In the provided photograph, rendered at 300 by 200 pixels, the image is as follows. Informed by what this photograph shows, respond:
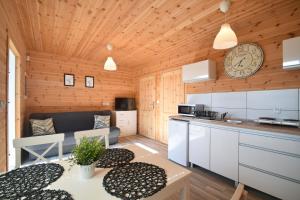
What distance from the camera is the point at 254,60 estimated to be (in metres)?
2.44

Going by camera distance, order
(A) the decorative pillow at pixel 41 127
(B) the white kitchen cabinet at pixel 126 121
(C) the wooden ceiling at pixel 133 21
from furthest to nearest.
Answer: (B) the white kitchen cabinet at pixel 126 121
(A) the decorative pillow at pixel 41 127
(C) the wooden ceiling at pixel 133 21

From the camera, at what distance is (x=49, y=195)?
2.63 ft

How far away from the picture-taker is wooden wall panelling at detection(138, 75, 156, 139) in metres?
4.64

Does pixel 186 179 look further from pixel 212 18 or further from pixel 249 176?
pixel 212 18

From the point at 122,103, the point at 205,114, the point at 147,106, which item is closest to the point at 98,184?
the point at 205,114

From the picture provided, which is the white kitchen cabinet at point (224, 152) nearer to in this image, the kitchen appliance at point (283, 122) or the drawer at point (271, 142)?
the drawer at point (271, 142)

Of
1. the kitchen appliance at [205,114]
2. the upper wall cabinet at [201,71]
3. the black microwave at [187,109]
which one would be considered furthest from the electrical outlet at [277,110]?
the black microwave at [187,109]

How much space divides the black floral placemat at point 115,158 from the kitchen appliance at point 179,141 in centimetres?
154

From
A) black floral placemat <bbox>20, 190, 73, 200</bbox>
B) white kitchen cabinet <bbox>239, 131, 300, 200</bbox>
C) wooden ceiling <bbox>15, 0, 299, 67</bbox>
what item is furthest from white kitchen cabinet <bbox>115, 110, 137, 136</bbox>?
black floral placemat <bbox>20, 190, 73, 200</bbox>

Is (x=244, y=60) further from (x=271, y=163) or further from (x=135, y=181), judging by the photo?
(x=135, y=181)

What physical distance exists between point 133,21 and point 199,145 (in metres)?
2.31

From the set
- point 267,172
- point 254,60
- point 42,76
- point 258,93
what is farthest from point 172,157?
point 42,76

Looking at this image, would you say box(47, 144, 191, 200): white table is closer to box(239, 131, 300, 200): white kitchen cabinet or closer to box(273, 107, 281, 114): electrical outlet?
box(239, 131, 300, 200): white kitchen cabinet

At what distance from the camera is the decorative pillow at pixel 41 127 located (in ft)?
10.6
